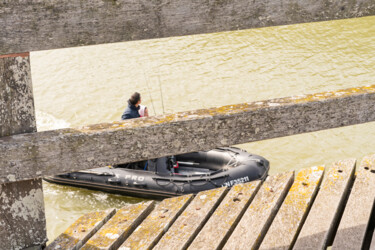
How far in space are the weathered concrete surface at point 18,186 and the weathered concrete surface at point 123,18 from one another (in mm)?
135

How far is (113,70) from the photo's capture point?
553 inches

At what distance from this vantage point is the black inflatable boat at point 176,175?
7.58m

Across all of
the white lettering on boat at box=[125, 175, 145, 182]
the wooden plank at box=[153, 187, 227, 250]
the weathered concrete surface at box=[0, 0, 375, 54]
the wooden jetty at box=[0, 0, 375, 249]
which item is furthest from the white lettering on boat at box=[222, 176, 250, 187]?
the weathered concrete surface at box=[0, 0, 375, 54]

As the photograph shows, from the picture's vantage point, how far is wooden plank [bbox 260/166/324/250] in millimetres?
2211

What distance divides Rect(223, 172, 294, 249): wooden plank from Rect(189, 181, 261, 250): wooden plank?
0.09ft

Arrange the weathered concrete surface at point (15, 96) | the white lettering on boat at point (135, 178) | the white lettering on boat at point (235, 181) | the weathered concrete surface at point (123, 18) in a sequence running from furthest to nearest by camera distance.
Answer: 1. the white lettering on boat at point (135, 178)
2. the white lettering on boat at point (235, 181)
3. the weathered concrete surface at point (15, 96)
4. the weathered concrete surface at point (123, 18)

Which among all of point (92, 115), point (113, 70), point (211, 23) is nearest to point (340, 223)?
point (211, 23)

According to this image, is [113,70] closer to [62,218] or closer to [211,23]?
[62,218]

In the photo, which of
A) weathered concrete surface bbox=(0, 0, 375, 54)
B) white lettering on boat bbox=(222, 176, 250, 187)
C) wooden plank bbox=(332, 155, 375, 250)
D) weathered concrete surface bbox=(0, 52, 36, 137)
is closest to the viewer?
weathered concrete surface bbox=(0, 0, 375, 54)

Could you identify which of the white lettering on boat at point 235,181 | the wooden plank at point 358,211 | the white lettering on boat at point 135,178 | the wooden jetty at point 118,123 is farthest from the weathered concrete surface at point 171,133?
the white lettering on boat at point 135,178

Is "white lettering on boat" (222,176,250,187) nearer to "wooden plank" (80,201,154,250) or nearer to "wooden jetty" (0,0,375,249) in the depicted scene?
"wooden plank" (80,201,154,250)

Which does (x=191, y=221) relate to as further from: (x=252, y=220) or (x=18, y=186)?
(x=18, y=186)

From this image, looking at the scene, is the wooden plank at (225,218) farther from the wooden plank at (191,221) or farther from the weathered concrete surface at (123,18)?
the weathered concrete surface at (123,18)

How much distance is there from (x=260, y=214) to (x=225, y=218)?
0.17 metres
